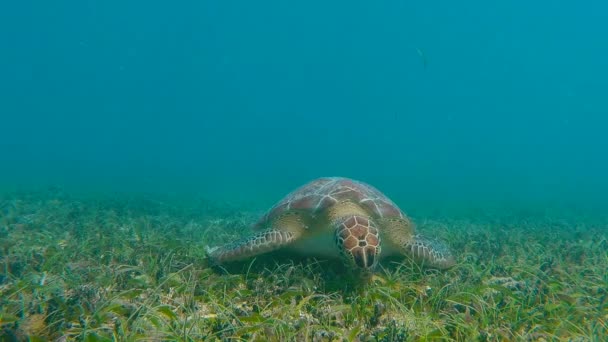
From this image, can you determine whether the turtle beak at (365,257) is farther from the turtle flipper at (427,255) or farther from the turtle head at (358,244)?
the turtle flipper at (427,255)

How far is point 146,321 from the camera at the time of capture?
2428mm

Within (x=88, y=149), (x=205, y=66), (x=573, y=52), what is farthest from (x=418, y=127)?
(x=88, y=149)

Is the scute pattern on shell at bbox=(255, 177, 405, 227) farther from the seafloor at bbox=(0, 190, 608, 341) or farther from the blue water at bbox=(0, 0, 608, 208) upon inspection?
the blue water at bbox=(0, 0, 608, 208)

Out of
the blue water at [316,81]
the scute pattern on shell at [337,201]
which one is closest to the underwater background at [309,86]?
the blue water at [316,81]

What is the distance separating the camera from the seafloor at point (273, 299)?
2.43 meters

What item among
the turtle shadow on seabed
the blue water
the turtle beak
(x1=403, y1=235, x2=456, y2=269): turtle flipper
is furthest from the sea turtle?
the blue water

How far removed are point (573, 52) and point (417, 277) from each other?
20721 cm

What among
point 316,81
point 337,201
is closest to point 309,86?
point 316,81

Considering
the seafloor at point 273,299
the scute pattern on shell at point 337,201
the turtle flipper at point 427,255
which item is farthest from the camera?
the scute pattern on shell at point 337,201

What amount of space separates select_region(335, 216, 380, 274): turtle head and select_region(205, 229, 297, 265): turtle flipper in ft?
2.49

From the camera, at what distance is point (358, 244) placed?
11.0 feet

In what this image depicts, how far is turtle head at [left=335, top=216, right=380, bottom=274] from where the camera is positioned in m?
3.27

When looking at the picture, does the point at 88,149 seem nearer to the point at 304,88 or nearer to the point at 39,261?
the point at 304,88

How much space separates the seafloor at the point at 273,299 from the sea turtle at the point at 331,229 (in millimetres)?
204
